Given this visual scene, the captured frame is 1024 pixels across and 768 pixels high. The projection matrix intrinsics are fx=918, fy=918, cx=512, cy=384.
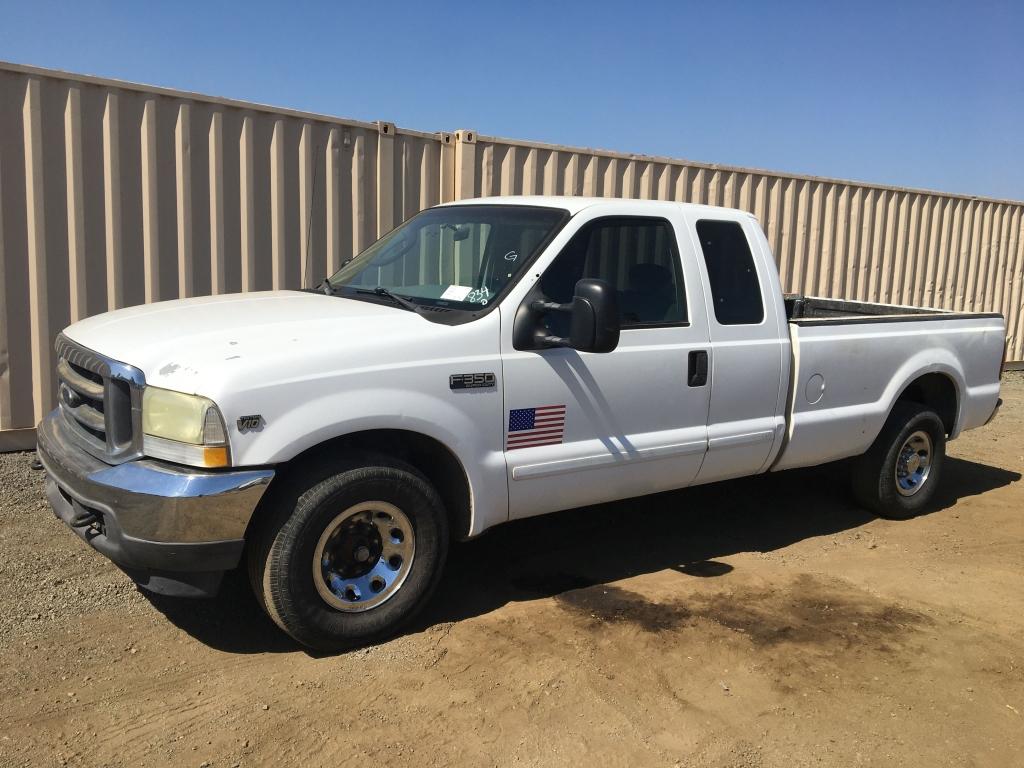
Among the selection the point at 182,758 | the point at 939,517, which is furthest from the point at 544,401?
the point at 939,517

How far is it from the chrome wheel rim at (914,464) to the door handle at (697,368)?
220 cm

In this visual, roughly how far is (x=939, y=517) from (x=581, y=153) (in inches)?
190

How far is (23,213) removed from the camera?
6.42 m

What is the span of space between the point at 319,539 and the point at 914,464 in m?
4.48

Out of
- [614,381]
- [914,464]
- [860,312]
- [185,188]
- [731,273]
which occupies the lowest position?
[914,464]

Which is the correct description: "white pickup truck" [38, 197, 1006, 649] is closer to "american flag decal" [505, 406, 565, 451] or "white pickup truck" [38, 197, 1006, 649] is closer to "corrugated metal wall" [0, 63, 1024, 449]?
"american flag decal" [505, 406, 565, 451]

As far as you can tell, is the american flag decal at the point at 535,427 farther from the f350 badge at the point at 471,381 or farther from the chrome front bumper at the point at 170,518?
the chrome front bumper at the point at 170,518

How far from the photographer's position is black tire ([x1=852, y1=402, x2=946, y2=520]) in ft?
20.2

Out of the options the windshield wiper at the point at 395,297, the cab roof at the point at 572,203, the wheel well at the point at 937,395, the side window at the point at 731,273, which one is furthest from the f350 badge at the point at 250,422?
the wheel well at the point at 937,395

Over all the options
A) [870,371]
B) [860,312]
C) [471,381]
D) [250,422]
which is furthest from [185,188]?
[860,312]

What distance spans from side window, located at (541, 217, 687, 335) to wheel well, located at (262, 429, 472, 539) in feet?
2.68

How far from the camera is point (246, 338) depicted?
3725 mm

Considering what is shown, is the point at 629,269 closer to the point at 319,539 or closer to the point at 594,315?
the point at 594,315

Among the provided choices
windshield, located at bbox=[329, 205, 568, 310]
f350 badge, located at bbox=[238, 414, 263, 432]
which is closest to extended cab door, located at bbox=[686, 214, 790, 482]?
windshield, located at bbox=[329, 205, 568, 310]
